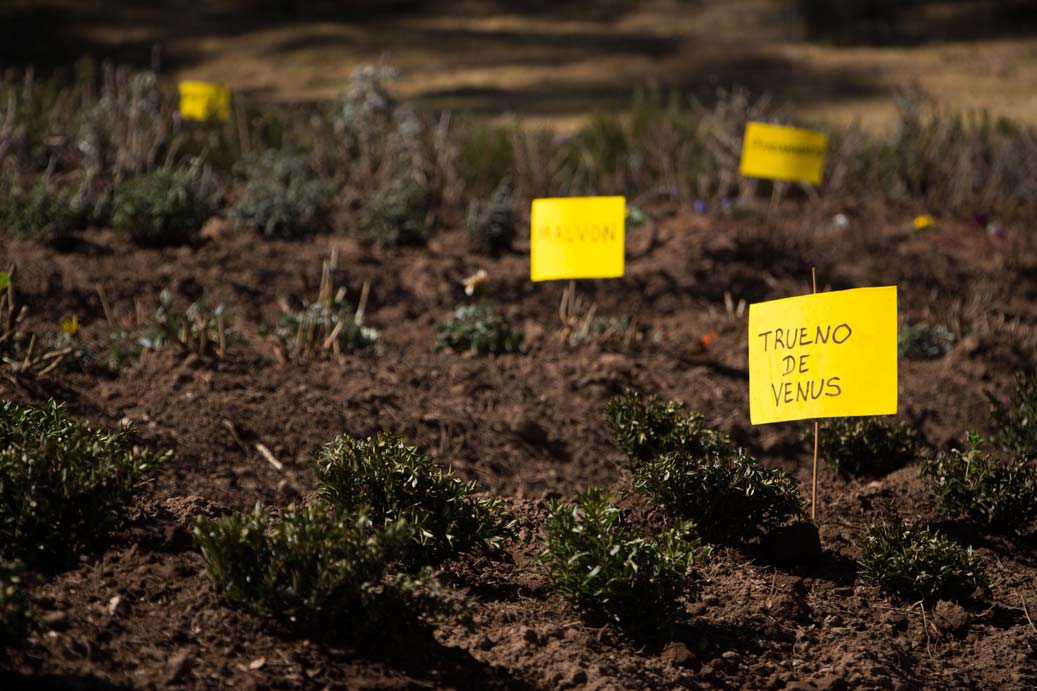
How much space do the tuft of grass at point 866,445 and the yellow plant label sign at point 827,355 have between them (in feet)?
1.72

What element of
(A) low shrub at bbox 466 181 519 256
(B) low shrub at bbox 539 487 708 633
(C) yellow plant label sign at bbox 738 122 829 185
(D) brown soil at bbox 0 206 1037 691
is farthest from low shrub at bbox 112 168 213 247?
(B) low shrub at bbox 539 487 708 633

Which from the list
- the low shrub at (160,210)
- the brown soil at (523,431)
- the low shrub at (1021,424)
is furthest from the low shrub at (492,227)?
the low shrub at (1021,424)

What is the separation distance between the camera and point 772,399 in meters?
3.72

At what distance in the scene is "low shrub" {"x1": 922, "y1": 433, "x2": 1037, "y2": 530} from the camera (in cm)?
357

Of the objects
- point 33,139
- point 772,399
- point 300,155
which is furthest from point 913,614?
point 33,139

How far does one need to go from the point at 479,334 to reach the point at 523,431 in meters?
0.73

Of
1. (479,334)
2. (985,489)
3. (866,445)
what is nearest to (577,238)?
(479,334)

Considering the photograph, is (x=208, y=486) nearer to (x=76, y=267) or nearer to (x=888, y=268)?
(x=76, y=267)

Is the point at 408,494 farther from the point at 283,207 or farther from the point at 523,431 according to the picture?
the point at 283,207

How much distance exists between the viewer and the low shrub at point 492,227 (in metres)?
6.33

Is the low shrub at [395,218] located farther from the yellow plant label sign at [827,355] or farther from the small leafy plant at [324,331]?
the yellow plant label sign at [827,355]

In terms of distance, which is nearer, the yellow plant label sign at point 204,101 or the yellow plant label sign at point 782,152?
the yellow plant label sign at point 782,152

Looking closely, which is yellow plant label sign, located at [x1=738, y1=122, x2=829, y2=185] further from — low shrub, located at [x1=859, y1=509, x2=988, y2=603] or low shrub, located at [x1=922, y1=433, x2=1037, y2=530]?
low shrub, located at [x1=859, y1=509, x2=988, y2=603]

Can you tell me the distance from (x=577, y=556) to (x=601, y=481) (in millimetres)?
1407
